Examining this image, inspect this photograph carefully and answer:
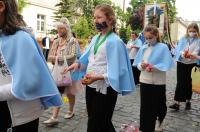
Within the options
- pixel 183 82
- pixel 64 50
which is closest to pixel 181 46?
pixel 183 82

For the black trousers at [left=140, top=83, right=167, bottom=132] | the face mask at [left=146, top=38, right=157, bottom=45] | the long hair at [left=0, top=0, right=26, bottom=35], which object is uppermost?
the long hair at [left=0, top=0, right=26, bottom=35]

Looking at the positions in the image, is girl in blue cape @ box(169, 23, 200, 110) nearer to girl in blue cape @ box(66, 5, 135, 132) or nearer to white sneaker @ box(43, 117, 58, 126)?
white sneaker @ box(43, 117, 58, 126)

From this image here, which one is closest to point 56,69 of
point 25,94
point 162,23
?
point 25,94

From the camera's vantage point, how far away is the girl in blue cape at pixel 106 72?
11.9 ft

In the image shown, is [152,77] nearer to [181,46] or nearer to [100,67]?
[100,67]

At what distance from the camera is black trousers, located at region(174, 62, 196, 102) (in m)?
6.80

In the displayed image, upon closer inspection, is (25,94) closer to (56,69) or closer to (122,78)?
(122,78)

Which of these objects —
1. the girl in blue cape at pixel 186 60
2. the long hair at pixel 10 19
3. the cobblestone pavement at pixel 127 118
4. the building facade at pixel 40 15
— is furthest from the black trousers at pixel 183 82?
the building facade at pixel 40 15

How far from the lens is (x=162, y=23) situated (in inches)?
477

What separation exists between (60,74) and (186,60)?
2.68 meters

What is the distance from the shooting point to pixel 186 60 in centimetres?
670

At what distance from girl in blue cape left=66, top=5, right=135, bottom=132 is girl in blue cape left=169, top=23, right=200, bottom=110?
9.52 ft

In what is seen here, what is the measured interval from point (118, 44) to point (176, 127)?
252 centimetres

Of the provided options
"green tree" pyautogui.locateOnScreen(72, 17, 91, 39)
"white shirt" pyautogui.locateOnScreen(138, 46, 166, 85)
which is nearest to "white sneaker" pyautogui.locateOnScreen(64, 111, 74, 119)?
"white shirt" pyautogui.locateOnScreen(138, 46, 166, 85)
